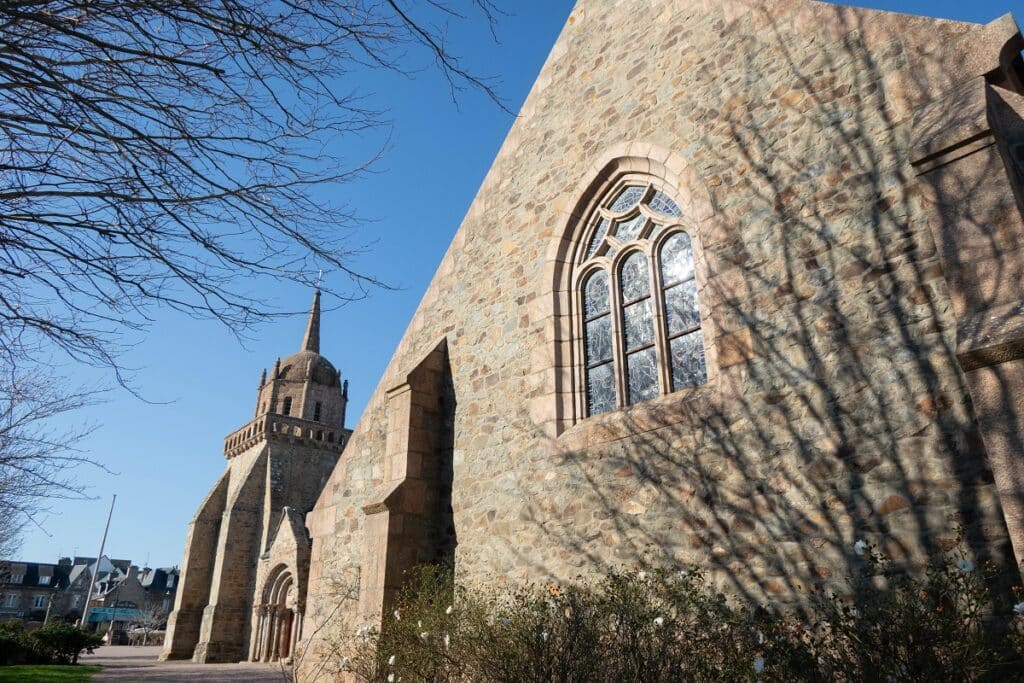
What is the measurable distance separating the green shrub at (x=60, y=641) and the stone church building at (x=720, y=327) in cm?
1215

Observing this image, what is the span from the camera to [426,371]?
883 centimetres

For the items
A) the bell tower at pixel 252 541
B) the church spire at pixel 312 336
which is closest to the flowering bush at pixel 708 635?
the bell tower at pixel 252 541

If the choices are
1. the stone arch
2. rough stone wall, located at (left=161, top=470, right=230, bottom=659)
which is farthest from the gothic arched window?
rough stone wall, located at (left=161, top=470, right=230, bottom=659)

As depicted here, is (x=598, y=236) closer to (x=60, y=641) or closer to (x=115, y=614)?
(x=60, y=641)

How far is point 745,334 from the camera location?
585 centimetres

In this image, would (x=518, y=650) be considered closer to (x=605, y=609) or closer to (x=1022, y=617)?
(x=605, y=609)

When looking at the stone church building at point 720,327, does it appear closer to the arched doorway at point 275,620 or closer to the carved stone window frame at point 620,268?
the carved stone window frame at point 620,268

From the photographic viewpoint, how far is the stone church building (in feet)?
14.9

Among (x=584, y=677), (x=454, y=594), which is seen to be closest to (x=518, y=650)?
(x=584, y=677)

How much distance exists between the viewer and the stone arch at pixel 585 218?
659 cm

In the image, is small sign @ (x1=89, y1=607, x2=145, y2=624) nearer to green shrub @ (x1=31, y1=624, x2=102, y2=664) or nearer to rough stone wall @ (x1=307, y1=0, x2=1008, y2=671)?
green shrub @ (x1=31, y1=624, x2=102, y2=664)

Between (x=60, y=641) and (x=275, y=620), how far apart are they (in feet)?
27.9

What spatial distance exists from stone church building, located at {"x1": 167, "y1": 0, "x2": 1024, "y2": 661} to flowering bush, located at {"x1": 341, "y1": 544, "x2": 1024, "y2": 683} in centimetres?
26

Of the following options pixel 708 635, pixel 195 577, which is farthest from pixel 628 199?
pixel 195 577
